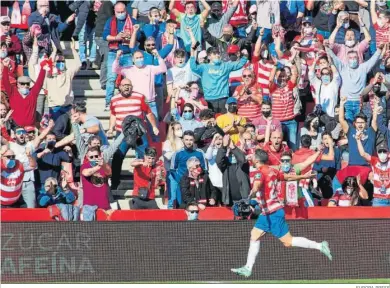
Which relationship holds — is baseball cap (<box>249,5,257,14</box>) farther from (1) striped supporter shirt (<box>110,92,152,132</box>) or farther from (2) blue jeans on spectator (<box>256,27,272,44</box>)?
(1) striped supporter shirt (<box>110,92,152,132</box>)

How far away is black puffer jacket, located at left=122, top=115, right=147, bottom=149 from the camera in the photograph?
53.4ft

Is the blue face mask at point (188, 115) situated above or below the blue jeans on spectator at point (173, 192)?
above

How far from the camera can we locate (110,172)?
15984 millimetres

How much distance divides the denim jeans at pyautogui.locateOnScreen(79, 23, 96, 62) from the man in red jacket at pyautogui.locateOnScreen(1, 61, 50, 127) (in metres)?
1.16

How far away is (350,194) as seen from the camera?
16.2 metres

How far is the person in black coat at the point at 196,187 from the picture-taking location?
1580 centimetres

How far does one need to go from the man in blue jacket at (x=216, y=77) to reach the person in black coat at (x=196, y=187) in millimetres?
1465

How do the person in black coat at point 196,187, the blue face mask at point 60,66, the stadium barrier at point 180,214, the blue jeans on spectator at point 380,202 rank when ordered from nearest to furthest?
the stadium barrier at point 180,214 < the person in black coat at point 196,187 < the blue jeans on spectator at point 380,202 < the blue face mask at point 60,66

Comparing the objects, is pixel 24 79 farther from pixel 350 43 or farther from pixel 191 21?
pixel 350 43

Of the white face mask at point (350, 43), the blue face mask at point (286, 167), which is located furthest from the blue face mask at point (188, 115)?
the white face mask at point (350, 43)

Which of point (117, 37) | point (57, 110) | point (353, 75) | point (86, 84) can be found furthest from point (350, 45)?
point (57, 110)

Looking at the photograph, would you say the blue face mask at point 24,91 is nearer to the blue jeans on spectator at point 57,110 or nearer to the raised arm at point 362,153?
the blue jeans on spectator at point 57,110

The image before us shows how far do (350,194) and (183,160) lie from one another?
7.37ft

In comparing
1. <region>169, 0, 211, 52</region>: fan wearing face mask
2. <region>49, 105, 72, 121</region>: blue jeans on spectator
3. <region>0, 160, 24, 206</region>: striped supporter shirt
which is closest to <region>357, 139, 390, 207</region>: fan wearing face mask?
<region>169, 0, 211, 52</region>: fan wearing face mask
